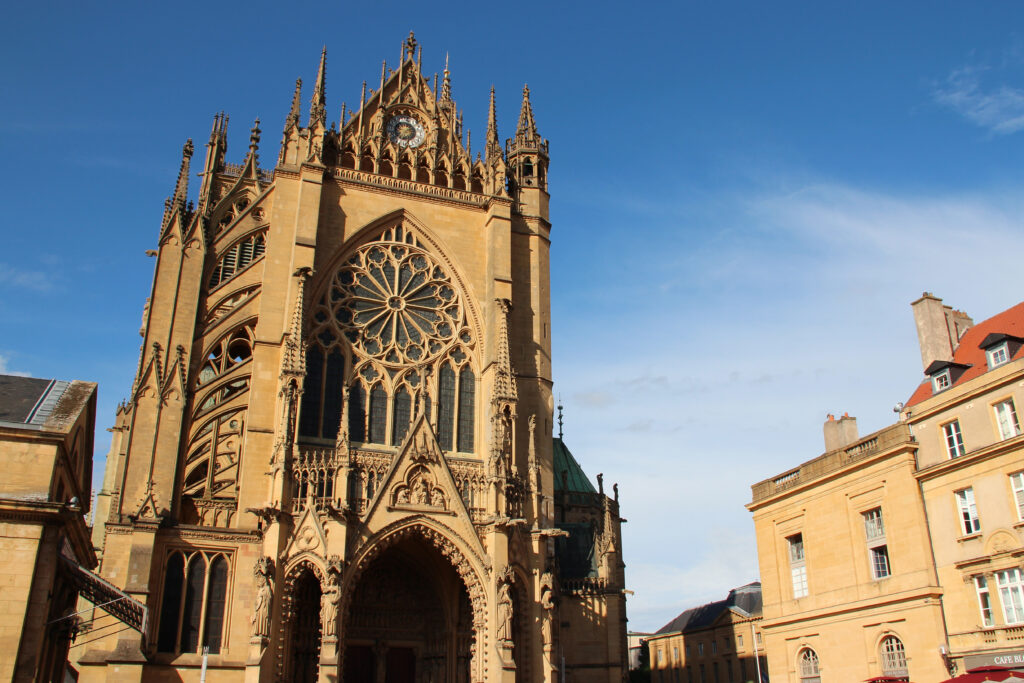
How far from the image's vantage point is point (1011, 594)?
882 inches

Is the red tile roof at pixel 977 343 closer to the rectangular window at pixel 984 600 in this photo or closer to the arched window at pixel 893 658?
the rectangular window at pixel 984 600

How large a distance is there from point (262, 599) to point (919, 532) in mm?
17632

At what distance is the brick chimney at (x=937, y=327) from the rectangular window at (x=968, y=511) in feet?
16.5

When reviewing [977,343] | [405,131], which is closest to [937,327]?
[977,343]

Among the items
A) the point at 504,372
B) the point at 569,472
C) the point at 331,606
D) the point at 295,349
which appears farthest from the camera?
the point at 569,472

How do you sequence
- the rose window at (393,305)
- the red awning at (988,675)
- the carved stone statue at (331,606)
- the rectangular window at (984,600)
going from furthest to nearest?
the rose window at (393,305), the carved stone statue at (331,606), the rectangular window at (984,600), the red awning at (988,675)

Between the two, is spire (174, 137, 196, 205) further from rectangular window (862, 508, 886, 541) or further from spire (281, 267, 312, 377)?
rectangular window (862, 508, 886, 541)

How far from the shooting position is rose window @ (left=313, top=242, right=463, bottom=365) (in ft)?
104

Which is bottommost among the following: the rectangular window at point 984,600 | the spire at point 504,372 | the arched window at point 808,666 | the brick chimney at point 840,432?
the arched window at point 808,666

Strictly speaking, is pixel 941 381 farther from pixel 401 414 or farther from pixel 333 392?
pixel 333 392

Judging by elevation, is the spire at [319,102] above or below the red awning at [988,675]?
above

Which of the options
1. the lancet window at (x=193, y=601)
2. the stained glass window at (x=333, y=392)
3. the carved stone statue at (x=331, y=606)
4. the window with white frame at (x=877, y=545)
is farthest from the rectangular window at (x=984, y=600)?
the lancet window at (x=193, y=601)

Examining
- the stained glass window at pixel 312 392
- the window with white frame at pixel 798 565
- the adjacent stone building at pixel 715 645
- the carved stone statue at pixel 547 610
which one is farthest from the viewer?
the adjacent stone building at pixel 715 645

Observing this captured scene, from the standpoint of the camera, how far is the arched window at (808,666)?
2812cm
